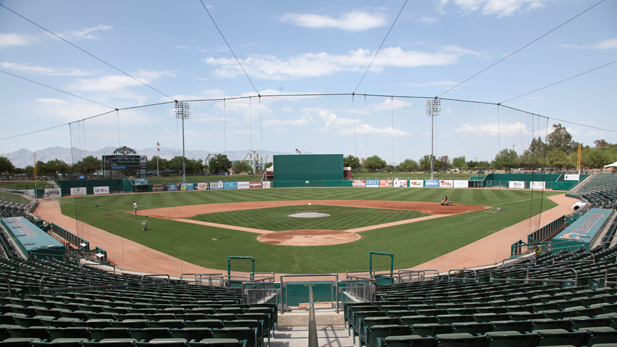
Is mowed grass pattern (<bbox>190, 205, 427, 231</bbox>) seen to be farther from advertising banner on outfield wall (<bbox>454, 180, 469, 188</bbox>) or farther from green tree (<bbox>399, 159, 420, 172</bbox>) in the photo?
green tree (<bbox>399, 159, 420, 172</bbox>)

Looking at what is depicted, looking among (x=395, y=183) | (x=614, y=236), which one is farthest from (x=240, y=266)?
(x=395, y=183)

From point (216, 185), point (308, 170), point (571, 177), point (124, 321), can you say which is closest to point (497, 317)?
point (124, 321)

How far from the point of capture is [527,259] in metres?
13.8

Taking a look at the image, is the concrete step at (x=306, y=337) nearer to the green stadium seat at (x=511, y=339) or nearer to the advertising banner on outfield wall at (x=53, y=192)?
the green stadium seat at (x=511, y=339)

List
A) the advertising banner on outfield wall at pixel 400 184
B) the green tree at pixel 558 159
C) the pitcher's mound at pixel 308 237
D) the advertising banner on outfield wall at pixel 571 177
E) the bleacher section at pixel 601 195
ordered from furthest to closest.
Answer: the green tree at pixel 558 159
the advertising banner on outfield wall at pixel 400 184
the advertising banner on outfield wall at pixel 571 177
the bleacher section at pixel 601 195
the pitcher's mound at pixel 308 237

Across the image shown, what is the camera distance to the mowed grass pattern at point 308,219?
26.2 meters

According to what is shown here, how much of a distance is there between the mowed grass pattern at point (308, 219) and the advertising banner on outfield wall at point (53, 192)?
30294 mm

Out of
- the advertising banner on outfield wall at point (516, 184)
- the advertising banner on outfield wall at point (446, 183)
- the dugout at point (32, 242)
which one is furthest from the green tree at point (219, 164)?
the advertising banner on outfield wall at point (516, 184)

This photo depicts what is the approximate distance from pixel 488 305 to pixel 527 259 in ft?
33.0

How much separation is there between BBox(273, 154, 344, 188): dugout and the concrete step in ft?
190

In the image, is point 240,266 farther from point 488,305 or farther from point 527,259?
point 527,259

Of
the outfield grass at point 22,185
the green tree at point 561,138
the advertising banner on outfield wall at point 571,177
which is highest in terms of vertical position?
the green tree at point 561,138

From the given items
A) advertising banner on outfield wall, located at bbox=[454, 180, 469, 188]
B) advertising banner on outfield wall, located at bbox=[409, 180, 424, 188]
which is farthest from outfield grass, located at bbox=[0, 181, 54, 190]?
advertising banner on outfield wall, located at bbox=[454, 180, 469, 188]

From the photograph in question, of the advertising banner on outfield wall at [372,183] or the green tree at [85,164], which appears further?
the advertising banner on outfield wall at [372,183]
